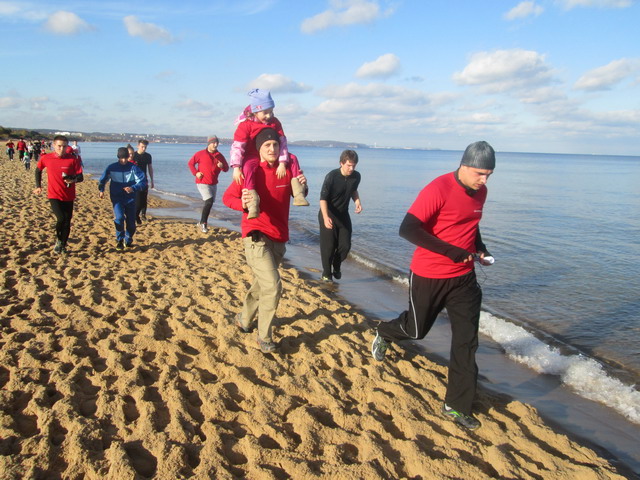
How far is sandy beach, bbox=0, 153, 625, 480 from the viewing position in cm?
272

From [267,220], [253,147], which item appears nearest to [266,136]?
[253,147]

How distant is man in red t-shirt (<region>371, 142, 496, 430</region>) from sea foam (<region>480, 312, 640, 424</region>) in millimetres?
2094

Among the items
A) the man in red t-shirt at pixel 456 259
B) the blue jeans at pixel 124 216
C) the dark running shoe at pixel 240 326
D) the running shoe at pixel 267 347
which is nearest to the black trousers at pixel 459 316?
the man in red t-shirt at pixel 456 259

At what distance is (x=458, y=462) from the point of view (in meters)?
2.83

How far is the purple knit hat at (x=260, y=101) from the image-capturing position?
419cm

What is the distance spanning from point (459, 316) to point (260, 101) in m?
2.67

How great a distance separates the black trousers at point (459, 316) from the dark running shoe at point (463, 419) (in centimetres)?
3

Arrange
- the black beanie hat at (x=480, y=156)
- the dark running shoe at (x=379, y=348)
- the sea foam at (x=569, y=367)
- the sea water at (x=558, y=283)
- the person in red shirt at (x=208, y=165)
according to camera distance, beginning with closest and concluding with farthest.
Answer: the black beanie hat at (x=480, y=156) → the dark running shoe at (x=379, y=348) → the sea foam at (x=569, y=367) → the sea water at (x=558, y=283) → the person in red shirt at (x=208, y=165)

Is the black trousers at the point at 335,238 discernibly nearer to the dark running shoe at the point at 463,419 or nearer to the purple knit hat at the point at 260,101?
the purple knit hat at the point at 260,101

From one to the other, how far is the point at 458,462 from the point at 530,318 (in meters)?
4.77

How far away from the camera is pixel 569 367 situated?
16.7ft

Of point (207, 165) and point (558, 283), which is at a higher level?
point (207, 165)

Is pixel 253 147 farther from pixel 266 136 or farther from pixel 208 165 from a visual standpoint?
pixel 208 165

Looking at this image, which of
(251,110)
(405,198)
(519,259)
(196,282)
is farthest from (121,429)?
(405,198)
